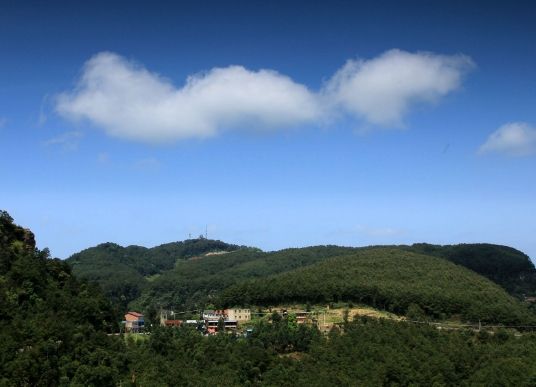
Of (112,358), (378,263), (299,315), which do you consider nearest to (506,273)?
(378,263)

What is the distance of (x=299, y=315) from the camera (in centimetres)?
8300

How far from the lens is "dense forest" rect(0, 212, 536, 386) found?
44.8m

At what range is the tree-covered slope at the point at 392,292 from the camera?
8862 cm

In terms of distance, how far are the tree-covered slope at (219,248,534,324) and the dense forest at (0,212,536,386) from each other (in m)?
9.93

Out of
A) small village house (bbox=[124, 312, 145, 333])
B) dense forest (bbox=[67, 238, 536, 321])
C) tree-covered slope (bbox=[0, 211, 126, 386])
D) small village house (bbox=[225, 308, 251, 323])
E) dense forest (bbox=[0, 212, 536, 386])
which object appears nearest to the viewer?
tree-covered slope (bbox=[0, 211, 126, 386])

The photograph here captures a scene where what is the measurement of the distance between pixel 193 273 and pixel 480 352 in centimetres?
13747

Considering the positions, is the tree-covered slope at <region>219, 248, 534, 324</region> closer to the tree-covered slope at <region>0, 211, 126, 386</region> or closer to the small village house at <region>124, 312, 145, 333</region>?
the small village house at <region>124, 312, 145, 333</region>

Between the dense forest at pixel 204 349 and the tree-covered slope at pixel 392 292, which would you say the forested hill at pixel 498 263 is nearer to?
the tree-covered slope at pixel 392 292

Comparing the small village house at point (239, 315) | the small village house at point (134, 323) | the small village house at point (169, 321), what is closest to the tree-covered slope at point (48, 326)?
the small village house at point (169, 321)

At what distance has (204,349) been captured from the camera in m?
60.8

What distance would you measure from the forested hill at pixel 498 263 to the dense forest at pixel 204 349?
94423 mm

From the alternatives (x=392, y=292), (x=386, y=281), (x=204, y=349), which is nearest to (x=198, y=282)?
(x=386, y=281)

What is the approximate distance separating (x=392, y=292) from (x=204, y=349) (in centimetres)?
3776

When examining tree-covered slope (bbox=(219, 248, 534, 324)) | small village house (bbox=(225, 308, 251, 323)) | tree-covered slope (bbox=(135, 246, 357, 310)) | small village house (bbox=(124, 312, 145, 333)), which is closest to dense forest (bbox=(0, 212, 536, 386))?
small village house (bbox=(225, 308, 251, 323))
